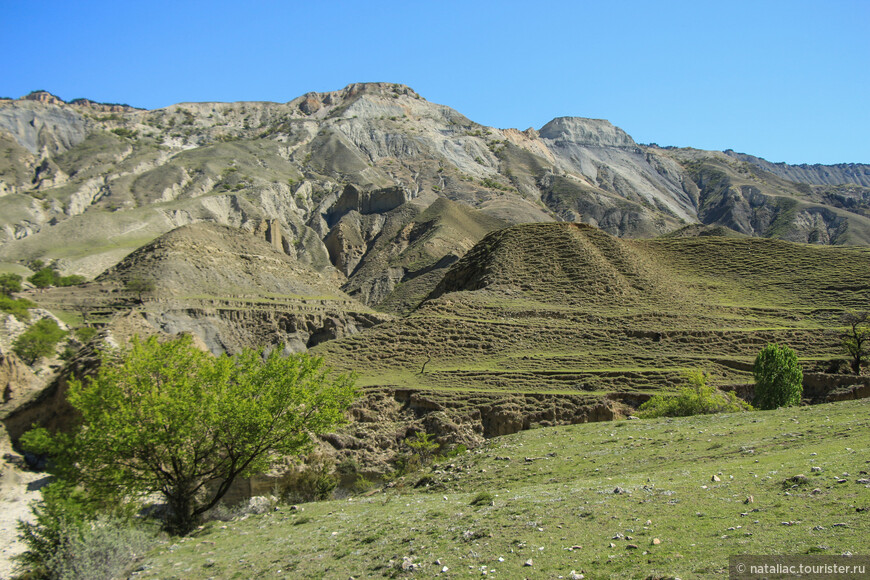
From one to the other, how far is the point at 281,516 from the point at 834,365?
39945 millimetres

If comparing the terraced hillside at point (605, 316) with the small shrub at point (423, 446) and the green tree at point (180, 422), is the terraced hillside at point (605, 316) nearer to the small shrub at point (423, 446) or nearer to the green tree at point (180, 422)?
the small shrub at point (423, 446)

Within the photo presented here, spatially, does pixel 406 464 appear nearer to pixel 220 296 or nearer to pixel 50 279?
pixel 220 296

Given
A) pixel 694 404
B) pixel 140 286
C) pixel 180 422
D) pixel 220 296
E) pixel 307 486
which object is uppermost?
pixel 140 286

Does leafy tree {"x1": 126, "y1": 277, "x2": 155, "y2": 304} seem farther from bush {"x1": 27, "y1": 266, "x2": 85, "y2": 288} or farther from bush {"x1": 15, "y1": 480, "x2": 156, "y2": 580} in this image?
bush {"x1": 15, "y1": 480, "x2": 156, "y2": 580}

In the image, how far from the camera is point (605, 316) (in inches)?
2128

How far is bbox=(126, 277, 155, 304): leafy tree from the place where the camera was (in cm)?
7531

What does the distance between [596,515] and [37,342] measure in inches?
2211

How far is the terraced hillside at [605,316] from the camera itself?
145 ft

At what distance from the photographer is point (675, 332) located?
164 ft

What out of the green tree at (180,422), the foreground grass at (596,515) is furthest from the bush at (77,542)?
the green tree at (180,422)

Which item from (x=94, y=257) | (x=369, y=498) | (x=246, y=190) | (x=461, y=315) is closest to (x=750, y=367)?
(x=461, y=315)

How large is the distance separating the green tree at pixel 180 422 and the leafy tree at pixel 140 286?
191ft

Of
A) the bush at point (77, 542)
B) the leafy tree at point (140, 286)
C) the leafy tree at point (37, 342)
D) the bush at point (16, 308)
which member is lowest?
the bush at point (77, 542)

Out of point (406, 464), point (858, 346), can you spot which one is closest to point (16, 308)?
point (406, 464)
